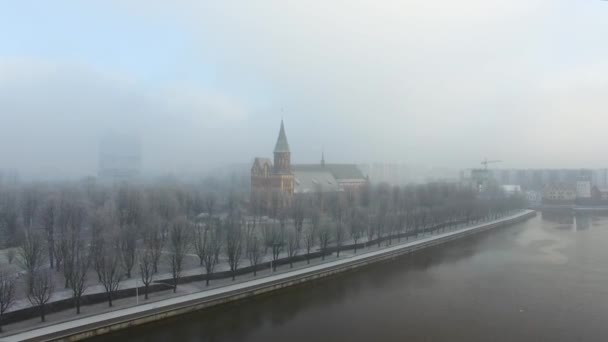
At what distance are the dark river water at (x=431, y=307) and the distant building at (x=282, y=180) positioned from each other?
13.1 m

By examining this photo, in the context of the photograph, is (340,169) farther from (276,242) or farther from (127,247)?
(127,247)

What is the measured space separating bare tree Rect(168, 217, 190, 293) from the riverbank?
3.93 ft

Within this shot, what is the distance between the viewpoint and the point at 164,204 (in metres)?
23.6

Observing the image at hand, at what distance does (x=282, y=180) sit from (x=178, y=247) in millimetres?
18441

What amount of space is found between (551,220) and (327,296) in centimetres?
3196

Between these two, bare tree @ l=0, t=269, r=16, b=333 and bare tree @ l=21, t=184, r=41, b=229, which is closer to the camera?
bare tree @ l=0, t=269, r=16, b=333

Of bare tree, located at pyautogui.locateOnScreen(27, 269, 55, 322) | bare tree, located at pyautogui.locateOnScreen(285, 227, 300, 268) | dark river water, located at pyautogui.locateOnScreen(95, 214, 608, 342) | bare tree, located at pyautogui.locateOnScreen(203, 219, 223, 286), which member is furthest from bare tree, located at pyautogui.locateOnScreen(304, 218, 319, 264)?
bare tree, located at pyautogui.locateOnScreen(27, 269, 55, 322)

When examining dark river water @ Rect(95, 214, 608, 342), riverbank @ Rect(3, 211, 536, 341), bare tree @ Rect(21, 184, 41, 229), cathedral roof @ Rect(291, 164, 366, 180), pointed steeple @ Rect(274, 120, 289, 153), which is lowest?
dark river water @ Rect(95, 214, 608, 342)

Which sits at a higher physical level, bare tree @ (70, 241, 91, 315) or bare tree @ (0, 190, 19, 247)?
bare tree @ (0, 190, 19, 247)

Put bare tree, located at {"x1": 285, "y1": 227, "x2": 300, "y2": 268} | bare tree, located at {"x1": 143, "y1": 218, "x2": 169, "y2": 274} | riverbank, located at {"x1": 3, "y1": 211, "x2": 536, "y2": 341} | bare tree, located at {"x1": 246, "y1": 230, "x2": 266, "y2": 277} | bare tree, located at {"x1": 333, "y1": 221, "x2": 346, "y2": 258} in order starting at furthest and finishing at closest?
bare tree, located at {"x1": 333, "y1": 221, "x2": 346, "y2": 258}, bare tree, located at {"x1": 285, "y1": 227, "x2": 300, "y2": 268}, bare tree, located at {"x1": 246, "y1": 230, "x2": 266, "y2": 277}, bare tree, located at {"x1": 143, "y1": 218, "x2": 169, "y2": 274}, riverbank, located at {"x1": 3, "y1": 211, "x2": 536, "y2": 341}

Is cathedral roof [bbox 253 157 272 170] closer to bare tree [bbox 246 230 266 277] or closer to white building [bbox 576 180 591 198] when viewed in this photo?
bare tree [bbox 246 230 266 277]

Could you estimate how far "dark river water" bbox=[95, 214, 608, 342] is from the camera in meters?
10.4

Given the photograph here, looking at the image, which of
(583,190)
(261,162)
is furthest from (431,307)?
(583,190)

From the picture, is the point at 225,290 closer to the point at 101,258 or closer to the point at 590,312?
the point at 101,258
